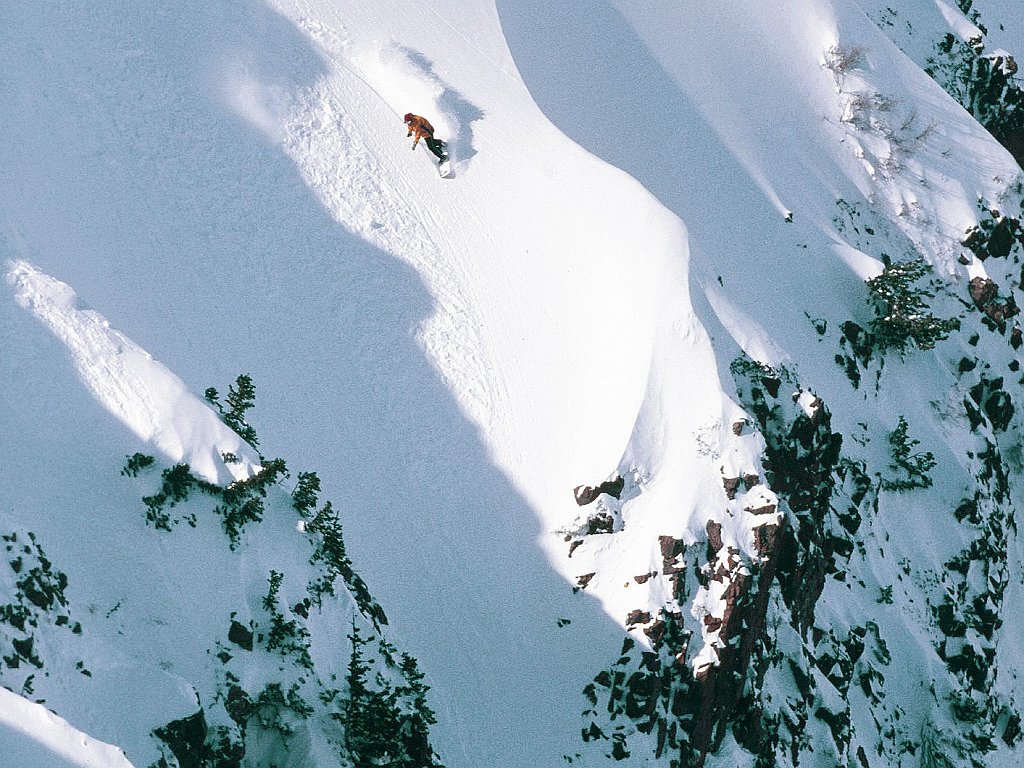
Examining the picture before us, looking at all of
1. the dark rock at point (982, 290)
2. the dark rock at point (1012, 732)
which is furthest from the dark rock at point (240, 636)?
the dark rock at point (982, 290)

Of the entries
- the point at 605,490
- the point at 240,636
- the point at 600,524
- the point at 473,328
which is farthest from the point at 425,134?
the point at 240,636

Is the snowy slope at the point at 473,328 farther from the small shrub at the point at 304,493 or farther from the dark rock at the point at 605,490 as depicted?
the small shrub at the point at 304,493

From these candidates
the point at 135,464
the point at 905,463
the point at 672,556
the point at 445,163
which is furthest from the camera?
the point at 905,463

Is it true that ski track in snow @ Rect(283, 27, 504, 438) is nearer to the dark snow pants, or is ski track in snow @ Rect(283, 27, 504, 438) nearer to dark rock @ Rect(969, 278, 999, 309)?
the dark snow pants

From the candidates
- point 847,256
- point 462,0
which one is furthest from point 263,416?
point 847,256

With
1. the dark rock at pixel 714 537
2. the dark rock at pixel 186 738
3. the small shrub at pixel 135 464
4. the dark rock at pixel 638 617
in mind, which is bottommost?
the dark rock at pixel 186 738

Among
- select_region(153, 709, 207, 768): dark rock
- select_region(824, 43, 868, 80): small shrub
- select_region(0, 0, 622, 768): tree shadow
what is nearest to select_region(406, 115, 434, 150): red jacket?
select_region(0, 0, 622, 768): tree shadow

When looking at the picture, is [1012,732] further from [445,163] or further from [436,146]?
[436,146]
